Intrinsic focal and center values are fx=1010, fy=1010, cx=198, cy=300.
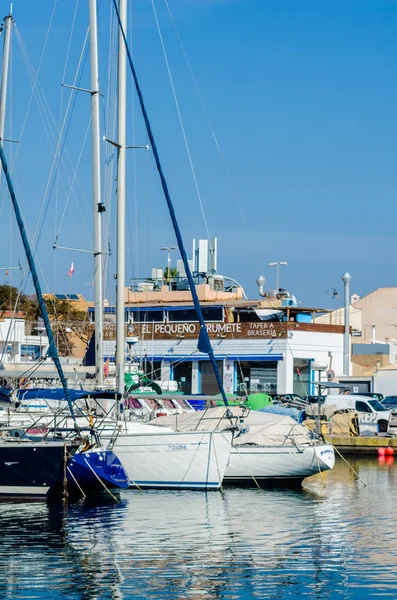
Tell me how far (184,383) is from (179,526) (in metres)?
42.4

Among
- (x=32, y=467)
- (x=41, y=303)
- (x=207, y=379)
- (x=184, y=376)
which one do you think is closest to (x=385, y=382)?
(x=207, y=379)

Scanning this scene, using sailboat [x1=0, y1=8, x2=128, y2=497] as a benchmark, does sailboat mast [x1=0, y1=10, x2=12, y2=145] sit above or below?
above

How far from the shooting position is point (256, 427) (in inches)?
1256

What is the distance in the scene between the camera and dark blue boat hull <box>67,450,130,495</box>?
2733 cm

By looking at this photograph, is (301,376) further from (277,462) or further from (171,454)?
(171,454)

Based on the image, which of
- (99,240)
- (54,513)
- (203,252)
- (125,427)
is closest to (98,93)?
(99,240)

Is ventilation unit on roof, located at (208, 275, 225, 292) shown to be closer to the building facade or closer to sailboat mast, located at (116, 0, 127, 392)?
the building facade

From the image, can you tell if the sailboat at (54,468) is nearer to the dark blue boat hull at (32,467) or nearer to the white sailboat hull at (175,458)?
the dark blue boat hull at (32,467)

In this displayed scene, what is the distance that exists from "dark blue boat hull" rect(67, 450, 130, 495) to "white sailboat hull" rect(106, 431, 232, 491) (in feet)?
6.65

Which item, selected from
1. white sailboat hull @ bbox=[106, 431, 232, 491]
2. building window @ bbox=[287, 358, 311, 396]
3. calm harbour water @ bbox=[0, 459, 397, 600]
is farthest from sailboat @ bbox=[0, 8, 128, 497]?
building window @ bbox=[287, 358, 311, 396]

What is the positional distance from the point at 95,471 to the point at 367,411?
2411cm

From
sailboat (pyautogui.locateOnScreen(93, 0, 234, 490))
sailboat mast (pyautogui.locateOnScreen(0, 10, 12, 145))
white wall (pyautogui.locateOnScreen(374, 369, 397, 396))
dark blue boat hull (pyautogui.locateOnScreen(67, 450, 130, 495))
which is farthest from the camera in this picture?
white wall (pyautogui.locateOnScreen(374, 369, 397, 396))

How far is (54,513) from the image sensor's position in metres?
26.1

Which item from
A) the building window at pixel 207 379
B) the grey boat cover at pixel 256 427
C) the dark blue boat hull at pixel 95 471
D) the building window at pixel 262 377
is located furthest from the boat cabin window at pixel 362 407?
the dark blue boat hull at pixel 95 471
